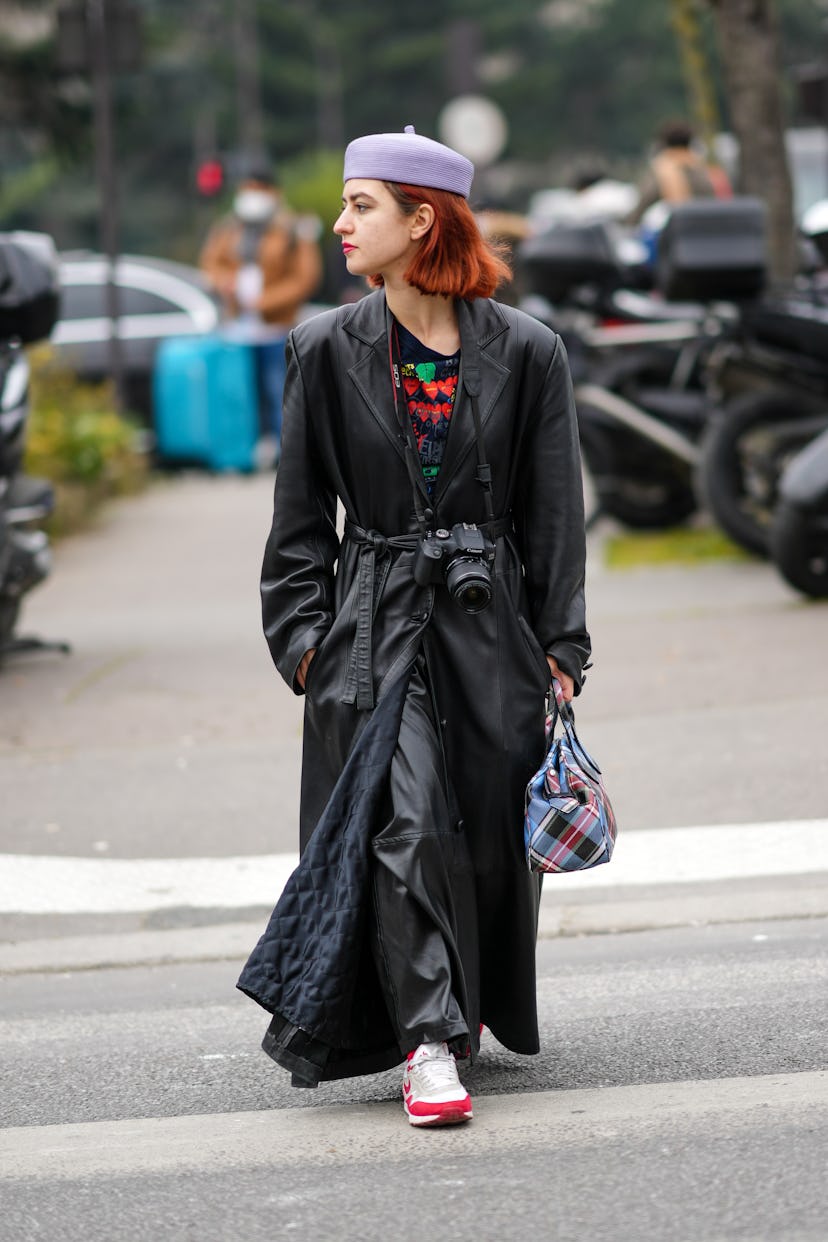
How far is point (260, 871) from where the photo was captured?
635 centimetres

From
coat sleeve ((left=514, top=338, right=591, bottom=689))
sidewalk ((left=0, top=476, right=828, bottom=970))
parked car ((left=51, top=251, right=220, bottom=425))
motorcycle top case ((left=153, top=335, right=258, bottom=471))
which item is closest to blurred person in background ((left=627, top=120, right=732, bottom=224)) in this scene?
sidewalk ((left=0, top=476, right=828, bottom=970))

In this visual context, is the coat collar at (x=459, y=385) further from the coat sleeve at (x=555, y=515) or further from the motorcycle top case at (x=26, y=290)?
the motorcycle top case at (x=26, y=290)

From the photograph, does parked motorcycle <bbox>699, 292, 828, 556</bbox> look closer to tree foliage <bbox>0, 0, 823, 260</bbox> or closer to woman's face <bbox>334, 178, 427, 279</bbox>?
woman's face <bbox>334, 178, 427, 279</bbox>

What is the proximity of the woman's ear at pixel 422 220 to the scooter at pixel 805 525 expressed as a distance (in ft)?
16.6

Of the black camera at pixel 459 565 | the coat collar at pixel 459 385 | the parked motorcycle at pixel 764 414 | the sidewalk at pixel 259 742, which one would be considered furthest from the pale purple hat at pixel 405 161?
the parked motorcycle at pixel 764 414

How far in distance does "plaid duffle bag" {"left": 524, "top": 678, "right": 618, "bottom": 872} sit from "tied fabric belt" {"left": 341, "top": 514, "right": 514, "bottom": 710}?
14.5 inches

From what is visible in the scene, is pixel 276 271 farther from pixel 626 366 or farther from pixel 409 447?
pixel 409 447

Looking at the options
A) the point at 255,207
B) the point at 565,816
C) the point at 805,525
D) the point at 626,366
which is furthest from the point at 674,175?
the point at 565,816

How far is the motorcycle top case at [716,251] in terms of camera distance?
35.0ft

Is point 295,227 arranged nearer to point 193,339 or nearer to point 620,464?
point 193,339

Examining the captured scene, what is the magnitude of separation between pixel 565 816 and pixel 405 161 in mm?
1292

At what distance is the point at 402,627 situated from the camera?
427 centimetres

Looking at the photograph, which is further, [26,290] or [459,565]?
[26,290]

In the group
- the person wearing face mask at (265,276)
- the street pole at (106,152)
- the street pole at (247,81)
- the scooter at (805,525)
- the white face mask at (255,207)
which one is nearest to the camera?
the scooter at (805,525)
